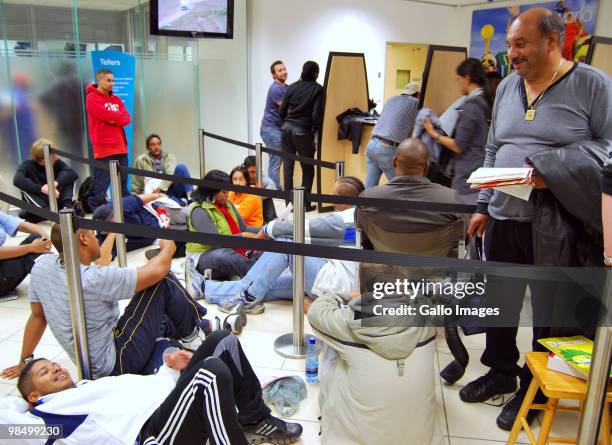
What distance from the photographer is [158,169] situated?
529cm

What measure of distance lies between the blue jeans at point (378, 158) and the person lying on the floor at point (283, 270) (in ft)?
4.47

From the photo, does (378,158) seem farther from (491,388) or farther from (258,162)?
(491,388)

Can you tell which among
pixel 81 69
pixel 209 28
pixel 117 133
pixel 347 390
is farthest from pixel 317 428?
pixel 209 28

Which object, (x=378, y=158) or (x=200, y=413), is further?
(x=378, y=158)

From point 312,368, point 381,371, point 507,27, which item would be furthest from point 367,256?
point 507,27

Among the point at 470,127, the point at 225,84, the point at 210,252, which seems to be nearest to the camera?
the point at 470,127

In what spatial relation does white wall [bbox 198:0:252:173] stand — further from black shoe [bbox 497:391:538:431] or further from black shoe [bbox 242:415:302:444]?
black shoe [bbox 497:391:538:431]

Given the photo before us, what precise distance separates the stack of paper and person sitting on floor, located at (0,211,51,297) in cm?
270

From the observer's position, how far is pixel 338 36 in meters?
8.09

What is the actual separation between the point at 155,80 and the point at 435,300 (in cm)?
575

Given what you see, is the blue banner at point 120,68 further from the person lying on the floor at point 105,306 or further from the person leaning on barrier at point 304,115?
the person lying on the floor at point 105,306

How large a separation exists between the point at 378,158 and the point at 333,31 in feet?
13.6

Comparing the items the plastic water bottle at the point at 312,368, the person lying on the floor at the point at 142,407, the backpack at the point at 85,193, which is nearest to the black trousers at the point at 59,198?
the backpack at the point at 85,193

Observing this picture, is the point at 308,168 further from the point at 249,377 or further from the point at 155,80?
the point at 249,377
